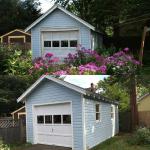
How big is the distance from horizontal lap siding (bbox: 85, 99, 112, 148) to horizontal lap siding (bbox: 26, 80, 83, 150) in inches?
14.5

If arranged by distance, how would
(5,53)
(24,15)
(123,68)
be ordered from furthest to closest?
(24,15)
(5,53)
(123,68)

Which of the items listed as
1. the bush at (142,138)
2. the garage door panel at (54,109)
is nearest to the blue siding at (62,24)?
the garage door panel at (54,109)

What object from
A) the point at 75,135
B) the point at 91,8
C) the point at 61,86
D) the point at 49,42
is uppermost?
the point at 91,8

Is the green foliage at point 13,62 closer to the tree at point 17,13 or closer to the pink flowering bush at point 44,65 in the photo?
the pink flowering bush at point 44,65

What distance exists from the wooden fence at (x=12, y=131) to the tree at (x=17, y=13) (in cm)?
3626

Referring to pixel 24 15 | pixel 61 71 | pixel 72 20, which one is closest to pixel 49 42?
pixel 72 20

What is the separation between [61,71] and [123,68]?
429 cm

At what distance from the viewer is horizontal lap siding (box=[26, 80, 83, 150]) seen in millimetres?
22906

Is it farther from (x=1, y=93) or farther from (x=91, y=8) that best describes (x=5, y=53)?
(x=91, y=8)

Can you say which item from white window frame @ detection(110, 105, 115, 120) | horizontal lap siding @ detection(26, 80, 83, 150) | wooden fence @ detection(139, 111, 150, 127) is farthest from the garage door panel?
wooden fence @ detection(139, 111, 150, 127)

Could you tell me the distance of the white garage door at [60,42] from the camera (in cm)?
4153

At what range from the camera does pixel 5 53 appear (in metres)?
38.8

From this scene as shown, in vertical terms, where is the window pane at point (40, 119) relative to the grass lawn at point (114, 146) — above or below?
above

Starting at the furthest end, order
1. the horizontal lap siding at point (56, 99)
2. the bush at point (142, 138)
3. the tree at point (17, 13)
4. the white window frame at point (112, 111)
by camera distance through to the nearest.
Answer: the tree at point (17, 13)
the white window frame at point (112, 111)
the bush at point (142, 138)
the horizontal lap siding at point (56, 99)
